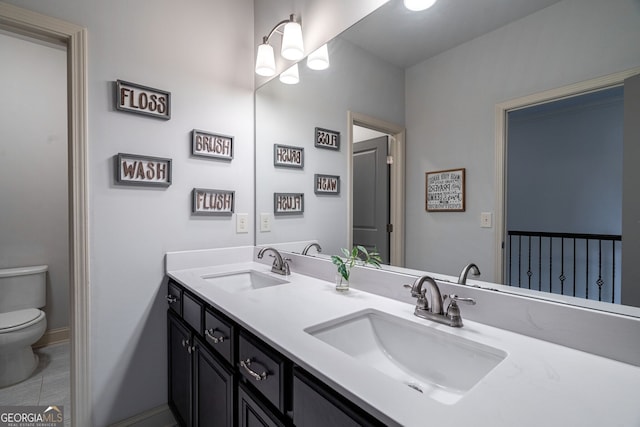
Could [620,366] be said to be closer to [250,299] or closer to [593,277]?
[593,277]

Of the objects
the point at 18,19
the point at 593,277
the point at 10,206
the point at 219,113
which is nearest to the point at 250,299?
the point at 593,277

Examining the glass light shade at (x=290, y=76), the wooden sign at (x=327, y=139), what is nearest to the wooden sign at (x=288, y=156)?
the wooden sign at (x=327, y=139)

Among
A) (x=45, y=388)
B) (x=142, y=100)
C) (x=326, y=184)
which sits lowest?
(x=45, y=388)

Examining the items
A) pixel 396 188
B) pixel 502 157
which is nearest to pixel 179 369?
pixel 396 188

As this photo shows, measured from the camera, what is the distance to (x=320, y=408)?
66cm

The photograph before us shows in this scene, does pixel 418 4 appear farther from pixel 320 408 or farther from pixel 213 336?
pixel 213 336

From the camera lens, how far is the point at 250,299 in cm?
118

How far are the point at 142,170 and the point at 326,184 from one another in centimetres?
99

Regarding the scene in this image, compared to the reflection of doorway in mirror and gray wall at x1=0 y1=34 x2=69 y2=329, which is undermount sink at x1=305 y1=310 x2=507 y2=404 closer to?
the reflection of doorway in mirror

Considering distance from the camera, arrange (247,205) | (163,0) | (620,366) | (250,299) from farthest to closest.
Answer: (247,205)
(163,0)
(250,299)
(620,366)

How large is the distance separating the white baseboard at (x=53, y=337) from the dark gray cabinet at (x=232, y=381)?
1785mm

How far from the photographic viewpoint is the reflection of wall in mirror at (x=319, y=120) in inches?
52.7

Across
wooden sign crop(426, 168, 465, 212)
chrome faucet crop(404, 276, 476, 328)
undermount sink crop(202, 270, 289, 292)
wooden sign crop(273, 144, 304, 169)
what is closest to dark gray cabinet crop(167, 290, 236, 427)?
undermount sink crop(202, 270, 289, 292)

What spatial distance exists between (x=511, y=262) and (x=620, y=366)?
329 mm
